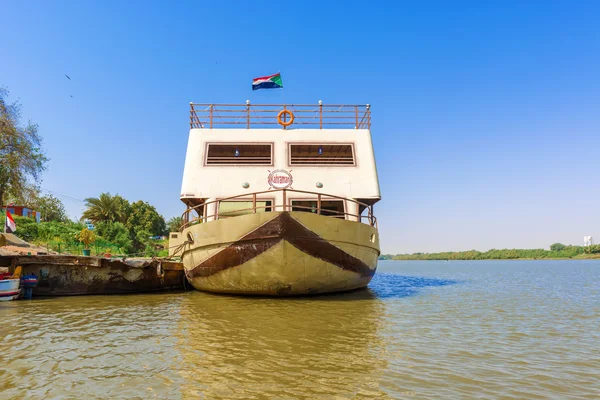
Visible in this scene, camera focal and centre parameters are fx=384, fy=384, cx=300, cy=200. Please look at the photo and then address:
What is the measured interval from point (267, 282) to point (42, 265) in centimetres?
699

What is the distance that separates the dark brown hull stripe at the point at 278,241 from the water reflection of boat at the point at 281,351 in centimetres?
122

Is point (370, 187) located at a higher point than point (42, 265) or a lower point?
higher

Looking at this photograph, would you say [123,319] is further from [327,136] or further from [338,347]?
[327,136]

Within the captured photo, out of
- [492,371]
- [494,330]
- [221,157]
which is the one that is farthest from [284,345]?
[221,157]

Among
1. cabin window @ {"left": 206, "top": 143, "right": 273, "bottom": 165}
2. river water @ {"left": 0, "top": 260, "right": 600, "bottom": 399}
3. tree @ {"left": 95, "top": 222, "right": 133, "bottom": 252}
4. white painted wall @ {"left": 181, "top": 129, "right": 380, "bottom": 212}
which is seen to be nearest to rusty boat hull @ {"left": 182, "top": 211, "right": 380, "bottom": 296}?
river water @ {"left": 0, "top": 260, "right": 600, "bottom": 399}

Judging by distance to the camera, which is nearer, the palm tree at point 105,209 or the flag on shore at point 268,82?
the flag on shore at point 268,82

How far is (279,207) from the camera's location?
1115 centimetres

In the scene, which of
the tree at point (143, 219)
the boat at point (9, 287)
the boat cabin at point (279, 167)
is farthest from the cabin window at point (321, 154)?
the tree at point (143, 219)

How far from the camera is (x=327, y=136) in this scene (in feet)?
42.1

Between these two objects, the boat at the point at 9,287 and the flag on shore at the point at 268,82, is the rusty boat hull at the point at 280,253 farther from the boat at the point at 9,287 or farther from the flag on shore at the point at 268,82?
the flag on shore at the point at 268,82

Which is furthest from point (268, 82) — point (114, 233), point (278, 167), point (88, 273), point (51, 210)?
Result: point (51, 210)

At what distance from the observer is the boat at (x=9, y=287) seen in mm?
9984

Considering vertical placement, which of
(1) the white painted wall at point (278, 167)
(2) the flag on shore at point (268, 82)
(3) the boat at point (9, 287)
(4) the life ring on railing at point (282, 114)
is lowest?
(3) the boat at point (9, 287)

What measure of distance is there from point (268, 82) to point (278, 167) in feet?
16.7
